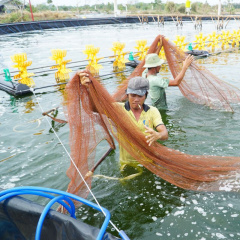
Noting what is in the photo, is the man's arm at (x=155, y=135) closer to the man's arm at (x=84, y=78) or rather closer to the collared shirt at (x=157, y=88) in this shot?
the man's arm at (x=84, y=78)

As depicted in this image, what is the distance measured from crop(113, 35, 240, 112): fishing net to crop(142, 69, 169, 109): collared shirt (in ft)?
2.19

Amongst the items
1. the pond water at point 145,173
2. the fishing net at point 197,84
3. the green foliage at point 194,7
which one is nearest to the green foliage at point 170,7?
the green foliage at point 194,7

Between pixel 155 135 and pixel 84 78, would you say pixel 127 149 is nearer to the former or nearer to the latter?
pixel 155 135

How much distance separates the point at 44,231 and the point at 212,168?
2485 mm

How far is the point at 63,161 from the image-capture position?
5.21 m

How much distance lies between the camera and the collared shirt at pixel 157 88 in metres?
5.38

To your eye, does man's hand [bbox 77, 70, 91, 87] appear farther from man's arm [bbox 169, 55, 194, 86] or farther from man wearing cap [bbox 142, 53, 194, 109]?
man's arm [bbox 169, 55, 194, 86]

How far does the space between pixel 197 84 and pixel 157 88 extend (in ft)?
5.19

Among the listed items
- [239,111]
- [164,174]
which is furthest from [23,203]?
[239,111]

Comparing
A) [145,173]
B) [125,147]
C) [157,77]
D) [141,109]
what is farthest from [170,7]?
[125,147]

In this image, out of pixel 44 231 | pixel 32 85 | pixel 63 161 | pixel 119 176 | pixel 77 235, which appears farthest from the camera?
pixel 32 85

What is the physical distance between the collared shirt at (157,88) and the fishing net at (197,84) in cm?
67

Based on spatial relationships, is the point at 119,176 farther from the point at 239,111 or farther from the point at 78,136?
the point at 239,111

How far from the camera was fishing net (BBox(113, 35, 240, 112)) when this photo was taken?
614 centimetres
